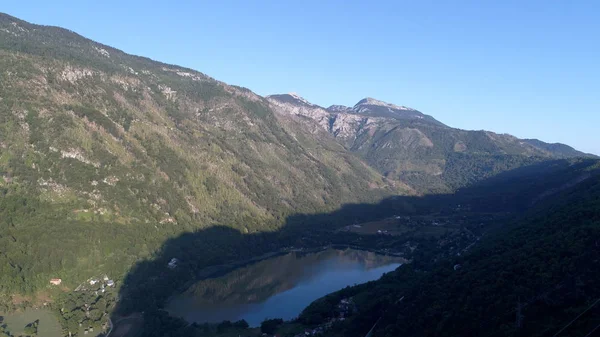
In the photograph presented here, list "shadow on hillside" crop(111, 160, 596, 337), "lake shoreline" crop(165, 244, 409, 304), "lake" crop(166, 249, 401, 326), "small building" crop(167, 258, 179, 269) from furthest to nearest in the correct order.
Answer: "small building" crop(167, 258, 179, 269) → "lake shoreline" crop(165, 244, 409, 304) → "lake" crop(166, 249, 401, 326) → "shadow on hillside" crop(111, 160, 596, 337)

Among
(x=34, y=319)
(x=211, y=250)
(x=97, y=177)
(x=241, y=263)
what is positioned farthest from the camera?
(x=211, y=250)

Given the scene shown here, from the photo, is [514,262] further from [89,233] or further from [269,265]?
[89,233]

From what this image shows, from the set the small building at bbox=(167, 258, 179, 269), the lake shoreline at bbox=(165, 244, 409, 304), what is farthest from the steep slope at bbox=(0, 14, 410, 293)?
the lake shoreline at bbox=(165, 244, 409, 304)

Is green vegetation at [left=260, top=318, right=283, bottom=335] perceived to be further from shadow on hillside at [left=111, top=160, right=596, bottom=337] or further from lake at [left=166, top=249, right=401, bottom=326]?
shadow on hillside at [left=111, top=160, right=596, bottom=337]

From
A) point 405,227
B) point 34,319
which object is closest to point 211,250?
point 34,319

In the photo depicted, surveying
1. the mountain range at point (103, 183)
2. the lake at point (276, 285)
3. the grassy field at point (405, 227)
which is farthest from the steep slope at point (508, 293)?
the grassy field at point (405, 227)

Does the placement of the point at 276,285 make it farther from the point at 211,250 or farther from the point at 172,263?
the point at 172,263

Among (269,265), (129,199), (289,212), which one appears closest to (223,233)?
(269,265)
